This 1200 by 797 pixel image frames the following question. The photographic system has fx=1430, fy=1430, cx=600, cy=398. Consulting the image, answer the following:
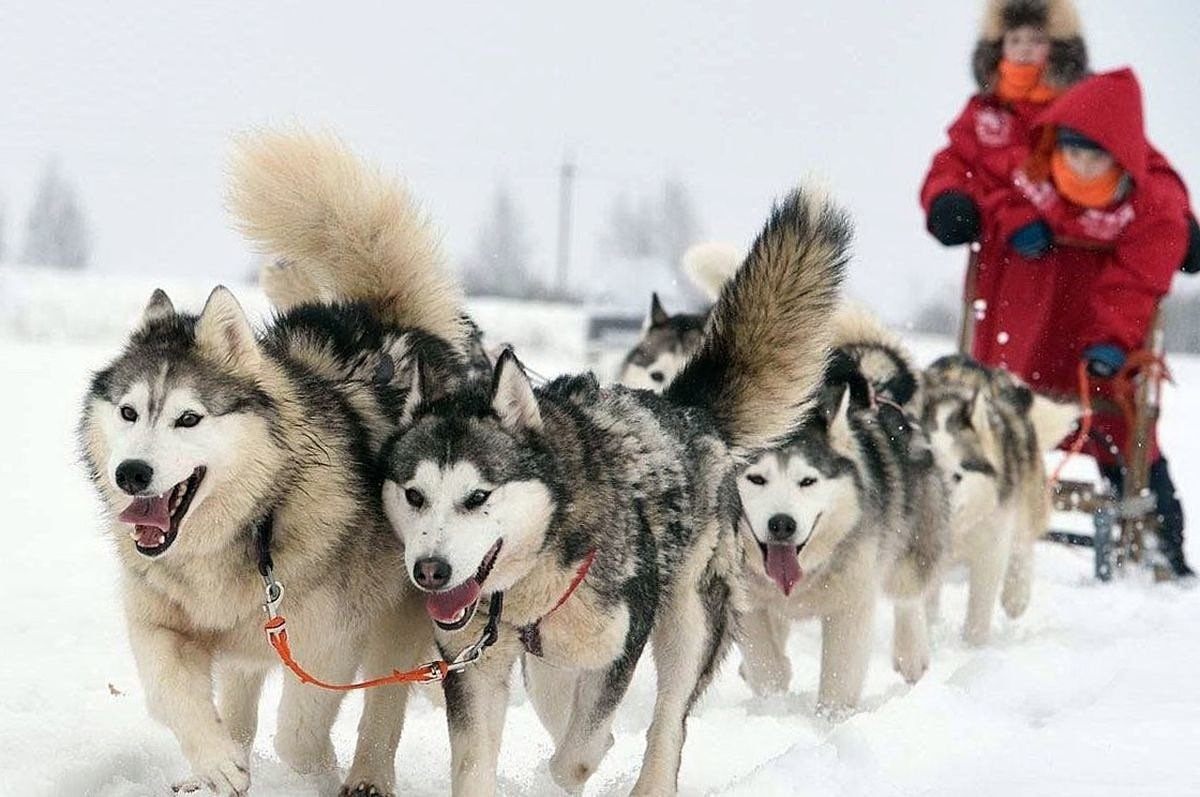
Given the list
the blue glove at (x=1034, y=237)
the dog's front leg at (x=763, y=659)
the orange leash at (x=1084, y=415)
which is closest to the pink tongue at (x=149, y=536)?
the dog's front leg at (x=763, y=659)

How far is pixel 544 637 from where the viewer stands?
9.43 ft

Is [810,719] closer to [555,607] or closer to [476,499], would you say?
[555,607]

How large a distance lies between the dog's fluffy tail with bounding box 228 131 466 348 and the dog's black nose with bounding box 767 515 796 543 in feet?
3.61

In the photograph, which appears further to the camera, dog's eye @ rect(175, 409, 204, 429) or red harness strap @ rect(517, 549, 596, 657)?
red harness strap @ rect(517, 549, 596, 657)

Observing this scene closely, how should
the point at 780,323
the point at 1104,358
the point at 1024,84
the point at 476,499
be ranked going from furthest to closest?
the point at 1024,84 < the point at 1104,358 < the point at 780,323 < the point at 476,499

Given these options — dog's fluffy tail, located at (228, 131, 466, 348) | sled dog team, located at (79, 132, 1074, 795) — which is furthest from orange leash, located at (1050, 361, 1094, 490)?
dog's fluffy tail, located at (228, 131, 466, 348)

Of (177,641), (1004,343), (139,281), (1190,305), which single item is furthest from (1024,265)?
(1190,305)

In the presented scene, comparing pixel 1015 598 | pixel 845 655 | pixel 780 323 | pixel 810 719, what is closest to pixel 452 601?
pixel 780 323

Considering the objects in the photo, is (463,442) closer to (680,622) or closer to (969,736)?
(680,622)

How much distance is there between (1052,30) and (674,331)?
2.35 m

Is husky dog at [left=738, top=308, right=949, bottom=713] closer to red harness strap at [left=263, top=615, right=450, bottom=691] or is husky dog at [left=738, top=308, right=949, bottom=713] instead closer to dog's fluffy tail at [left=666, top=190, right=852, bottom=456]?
dog's fluffy tail at [left=666, top=190, right=852, bottom=456]

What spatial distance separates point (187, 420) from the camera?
2.67m

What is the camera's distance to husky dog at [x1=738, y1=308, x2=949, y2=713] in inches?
167

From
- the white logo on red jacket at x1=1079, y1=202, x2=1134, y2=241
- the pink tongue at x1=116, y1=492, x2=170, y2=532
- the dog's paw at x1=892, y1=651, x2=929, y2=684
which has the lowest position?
the dog's paw at x1=892, y1=651, x2=929, y2=684
